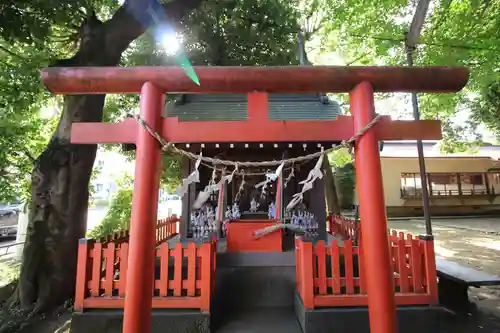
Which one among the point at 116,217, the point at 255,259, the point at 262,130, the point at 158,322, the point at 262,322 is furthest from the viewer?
the point at 116,217

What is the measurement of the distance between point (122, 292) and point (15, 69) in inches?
208

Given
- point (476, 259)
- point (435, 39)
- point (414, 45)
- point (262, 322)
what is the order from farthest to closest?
point (476, 259), point (435, 39), point (414, 45), point (262, 322)

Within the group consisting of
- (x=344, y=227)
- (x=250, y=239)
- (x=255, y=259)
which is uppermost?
(x=344, y=227)

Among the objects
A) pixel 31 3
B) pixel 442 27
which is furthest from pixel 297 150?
pixel 31 3

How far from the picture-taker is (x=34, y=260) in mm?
5602

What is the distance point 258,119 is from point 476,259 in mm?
9552

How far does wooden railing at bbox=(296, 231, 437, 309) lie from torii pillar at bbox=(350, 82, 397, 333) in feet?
5.59

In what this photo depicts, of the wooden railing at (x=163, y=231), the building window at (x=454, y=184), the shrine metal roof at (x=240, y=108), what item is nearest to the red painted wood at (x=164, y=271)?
the wooden railing at (x=163, y=231)

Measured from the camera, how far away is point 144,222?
2.77 metres

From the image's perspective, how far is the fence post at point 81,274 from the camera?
14.4 feet

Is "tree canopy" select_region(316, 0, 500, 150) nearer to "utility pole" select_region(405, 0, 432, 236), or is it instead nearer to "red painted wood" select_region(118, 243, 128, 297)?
"utility pole" select_region(405, 0, 432, 236)

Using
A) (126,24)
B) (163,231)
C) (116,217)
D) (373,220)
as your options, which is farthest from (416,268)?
(116,217)

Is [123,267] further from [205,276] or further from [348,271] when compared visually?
[348,271]

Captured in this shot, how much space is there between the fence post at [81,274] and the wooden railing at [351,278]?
11.0 feet
